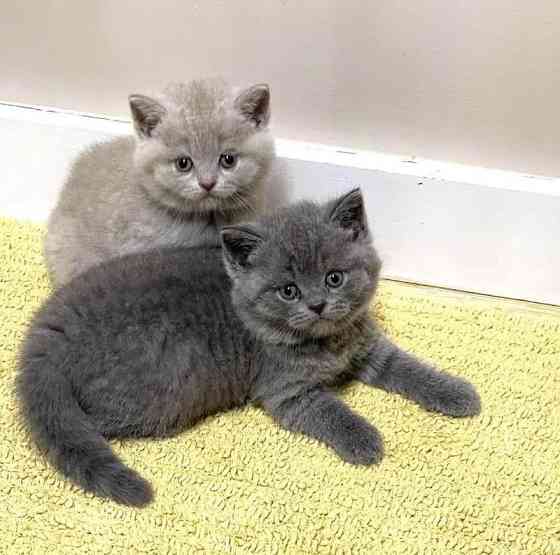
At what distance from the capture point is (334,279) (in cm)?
123

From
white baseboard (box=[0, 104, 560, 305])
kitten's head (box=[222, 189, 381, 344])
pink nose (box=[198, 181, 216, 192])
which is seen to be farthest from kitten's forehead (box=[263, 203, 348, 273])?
white baseboard (box=[0, 104, 560, 305])

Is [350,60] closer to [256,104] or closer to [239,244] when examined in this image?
[256,104]

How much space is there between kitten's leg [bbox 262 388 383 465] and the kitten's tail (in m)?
0.29

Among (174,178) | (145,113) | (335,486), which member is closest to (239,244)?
(174,178)

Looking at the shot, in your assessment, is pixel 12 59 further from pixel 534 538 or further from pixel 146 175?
pixel 534 538

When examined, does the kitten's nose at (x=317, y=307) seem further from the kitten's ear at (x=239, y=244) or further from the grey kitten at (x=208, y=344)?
the kitten's ear at (x=239, y=244)

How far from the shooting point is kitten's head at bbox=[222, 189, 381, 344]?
1211 mm

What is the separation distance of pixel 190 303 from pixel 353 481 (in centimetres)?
43

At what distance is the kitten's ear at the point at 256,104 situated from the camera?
137 centimetres

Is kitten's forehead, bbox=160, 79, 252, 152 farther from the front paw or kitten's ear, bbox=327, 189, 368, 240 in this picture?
the front paw

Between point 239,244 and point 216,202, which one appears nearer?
point 239,244

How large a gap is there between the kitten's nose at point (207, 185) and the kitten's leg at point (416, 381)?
447mm

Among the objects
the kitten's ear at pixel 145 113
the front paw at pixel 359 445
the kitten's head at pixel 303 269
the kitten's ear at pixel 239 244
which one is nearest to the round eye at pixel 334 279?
the kitten's head at pixel 303 269

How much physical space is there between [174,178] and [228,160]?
0.11m
